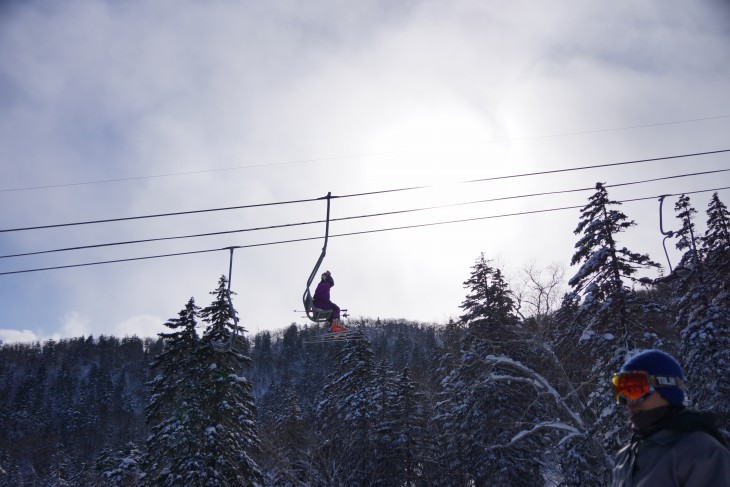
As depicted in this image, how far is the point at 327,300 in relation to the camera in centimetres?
1421

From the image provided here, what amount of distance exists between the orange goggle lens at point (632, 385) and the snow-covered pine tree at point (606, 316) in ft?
56.5

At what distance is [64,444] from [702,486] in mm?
134225

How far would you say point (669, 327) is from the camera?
103 ft

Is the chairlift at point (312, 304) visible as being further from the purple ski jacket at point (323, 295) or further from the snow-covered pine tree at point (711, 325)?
the snow-covered pine tree at point (711, 325)

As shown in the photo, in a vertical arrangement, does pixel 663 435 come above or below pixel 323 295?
below

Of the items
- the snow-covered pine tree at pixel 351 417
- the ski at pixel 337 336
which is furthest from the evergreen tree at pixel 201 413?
the ski at pixel 337 336

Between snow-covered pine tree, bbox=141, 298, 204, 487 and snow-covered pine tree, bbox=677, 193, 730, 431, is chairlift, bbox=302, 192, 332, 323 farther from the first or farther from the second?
snow-covered pine tree, bbox=677, 193, 730, 431

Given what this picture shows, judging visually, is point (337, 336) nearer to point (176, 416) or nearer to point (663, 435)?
point (663, 435)

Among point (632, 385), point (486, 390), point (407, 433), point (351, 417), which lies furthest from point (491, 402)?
point (632, 385)

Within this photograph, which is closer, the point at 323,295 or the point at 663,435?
the point at 663,435

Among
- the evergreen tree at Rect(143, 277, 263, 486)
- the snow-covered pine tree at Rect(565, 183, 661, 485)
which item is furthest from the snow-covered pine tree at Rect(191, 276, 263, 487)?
the snow-covered pine tree at Rect(565, 183, 661, 485)

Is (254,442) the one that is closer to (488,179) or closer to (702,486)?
(488,179)

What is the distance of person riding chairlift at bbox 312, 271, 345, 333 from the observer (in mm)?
14100

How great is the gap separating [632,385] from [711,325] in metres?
25.3
